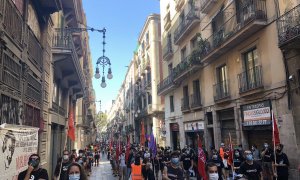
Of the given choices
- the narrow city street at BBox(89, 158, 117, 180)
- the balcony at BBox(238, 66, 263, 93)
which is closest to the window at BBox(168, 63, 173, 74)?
the narrow city street at BBox(89, 158, 117, 180)

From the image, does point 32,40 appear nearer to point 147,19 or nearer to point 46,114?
point 46,114

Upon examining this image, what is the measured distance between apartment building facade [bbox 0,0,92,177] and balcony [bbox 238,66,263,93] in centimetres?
866

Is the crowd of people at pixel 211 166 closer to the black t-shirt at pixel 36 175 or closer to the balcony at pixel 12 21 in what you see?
the black t-shirt at pixel 36 175

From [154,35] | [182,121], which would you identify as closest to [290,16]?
[182,121]

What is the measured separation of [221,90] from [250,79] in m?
3.05

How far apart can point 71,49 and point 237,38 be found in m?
8.18

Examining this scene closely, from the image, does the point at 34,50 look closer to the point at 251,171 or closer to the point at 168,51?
the point at 251,171

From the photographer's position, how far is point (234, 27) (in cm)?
1625

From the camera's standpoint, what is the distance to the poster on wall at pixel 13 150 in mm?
4688

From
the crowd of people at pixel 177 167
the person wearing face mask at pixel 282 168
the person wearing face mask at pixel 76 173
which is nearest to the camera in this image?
the person wearing face mask at pixel 76 173

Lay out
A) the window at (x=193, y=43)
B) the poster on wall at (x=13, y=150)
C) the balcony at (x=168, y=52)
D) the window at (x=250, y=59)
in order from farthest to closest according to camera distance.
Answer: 1. the balcony at (x=168, y=52)
2. the window at (x=193, y=43)
3. the window at (x=250, y=59)
4. the poster on wall at (x=13, y=150)

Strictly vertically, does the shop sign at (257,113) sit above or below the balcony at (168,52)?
below

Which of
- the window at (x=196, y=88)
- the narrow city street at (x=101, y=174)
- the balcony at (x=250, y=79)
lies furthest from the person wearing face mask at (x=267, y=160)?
the window at (x=196, y=88)

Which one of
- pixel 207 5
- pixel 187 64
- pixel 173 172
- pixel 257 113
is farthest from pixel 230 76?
pixel 173 172
